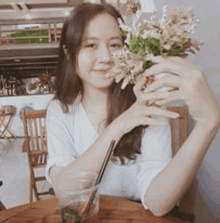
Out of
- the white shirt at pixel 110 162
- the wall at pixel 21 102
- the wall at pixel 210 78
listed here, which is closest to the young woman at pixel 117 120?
the white shirt at pixel 110 162

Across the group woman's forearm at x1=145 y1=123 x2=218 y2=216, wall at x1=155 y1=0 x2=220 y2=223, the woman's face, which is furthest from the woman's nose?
wall at x1=155 y1=0 x2=220 y2=223

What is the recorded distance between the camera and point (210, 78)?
1420 millimetres

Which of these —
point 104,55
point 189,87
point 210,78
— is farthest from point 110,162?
point 210,78

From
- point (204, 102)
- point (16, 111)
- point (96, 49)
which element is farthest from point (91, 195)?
point (16, 111)

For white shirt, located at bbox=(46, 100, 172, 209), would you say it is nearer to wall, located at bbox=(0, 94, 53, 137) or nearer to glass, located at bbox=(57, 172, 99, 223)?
glass, located at bbox=(57, 172, 99, 223)

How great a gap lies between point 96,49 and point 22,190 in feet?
8.07

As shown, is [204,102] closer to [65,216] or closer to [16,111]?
[65,216]

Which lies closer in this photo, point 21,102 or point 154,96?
point 154,96

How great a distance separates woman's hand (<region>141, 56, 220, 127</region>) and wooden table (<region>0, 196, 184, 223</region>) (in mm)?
349

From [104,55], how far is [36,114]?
1.21 metres

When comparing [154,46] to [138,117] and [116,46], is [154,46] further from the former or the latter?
[116,46]

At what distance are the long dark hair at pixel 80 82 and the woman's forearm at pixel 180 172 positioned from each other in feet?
0.98

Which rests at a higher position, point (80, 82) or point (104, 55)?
point (104, 55)

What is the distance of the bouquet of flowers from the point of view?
673mm
